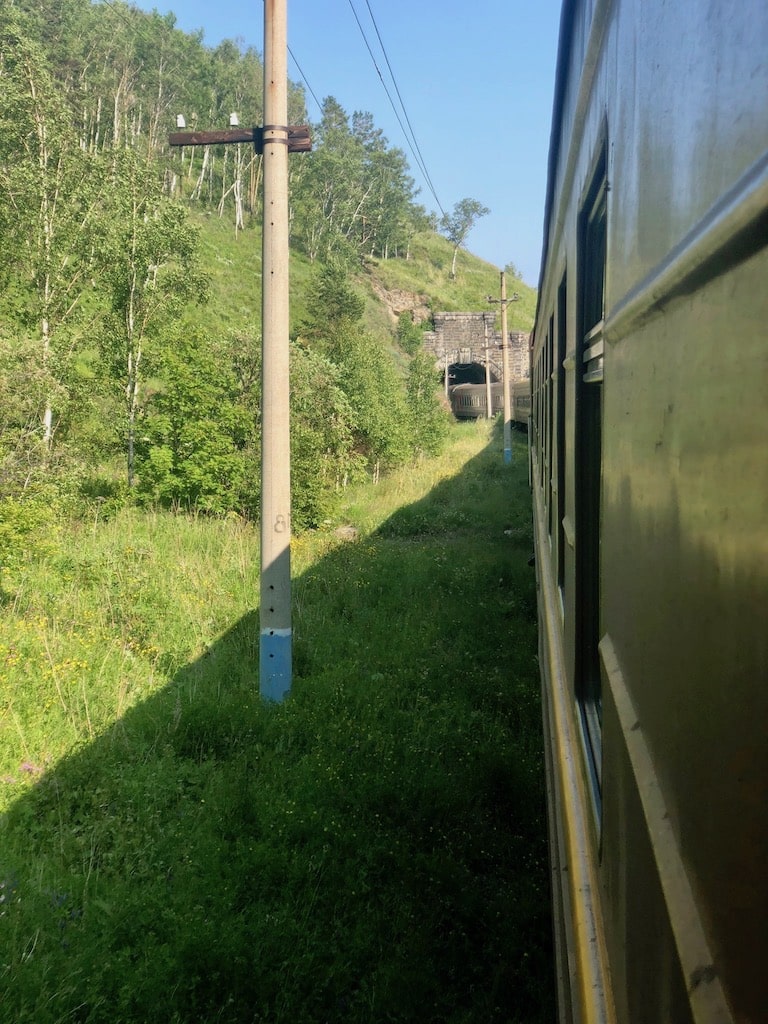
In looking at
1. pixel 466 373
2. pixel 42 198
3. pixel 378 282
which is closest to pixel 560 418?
pixel 42 198

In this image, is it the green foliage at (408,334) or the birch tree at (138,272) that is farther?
the green foliage at (408,334)

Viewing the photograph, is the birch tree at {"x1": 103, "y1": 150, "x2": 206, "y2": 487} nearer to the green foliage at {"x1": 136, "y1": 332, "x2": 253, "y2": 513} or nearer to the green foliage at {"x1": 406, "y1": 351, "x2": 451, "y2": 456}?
the green foliage at {"x1": 136, "y1": 332, "x2": 253, "y2": 513}

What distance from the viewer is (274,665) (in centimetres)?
531

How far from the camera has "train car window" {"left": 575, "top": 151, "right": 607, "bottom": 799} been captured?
194 cm

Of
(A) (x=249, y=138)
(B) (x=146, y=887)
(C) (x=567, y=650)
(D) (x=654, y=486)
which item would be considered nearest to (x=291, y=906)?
(B) (x=146, y=887)

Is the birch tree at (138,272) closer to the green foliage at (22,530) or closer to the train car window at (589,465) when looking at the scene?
the green foliage at (22,530)

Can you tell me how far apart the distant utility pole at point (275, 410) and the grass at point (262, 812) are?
15.3 inches

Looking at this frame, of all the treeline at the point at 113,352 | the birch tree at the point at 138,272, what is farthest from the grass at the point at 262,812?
the birch tree at the point at 138,272

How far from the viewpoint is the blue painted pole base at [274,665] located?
209 inches

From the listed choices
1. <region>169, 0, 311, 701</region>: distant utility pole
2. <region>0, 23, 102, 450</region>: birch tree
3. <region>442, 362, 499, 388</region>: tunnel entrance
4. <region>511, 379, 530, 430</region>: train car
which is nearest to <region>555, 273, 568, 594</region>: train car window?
<region>169, 0, 311, 701</region>: distant utility pole

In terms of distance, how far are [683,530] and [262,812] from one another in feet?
12.2

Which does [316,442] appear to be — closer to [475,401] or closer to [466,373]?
[475,401]

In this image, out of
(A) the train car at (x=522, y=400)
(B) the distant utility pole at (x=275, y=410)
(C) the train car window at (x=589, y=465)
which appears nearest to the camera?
(C) the train car window at (x=589, y=465)

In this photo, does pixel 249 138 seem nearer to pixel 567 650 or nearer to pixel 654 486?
pixel 567 650
